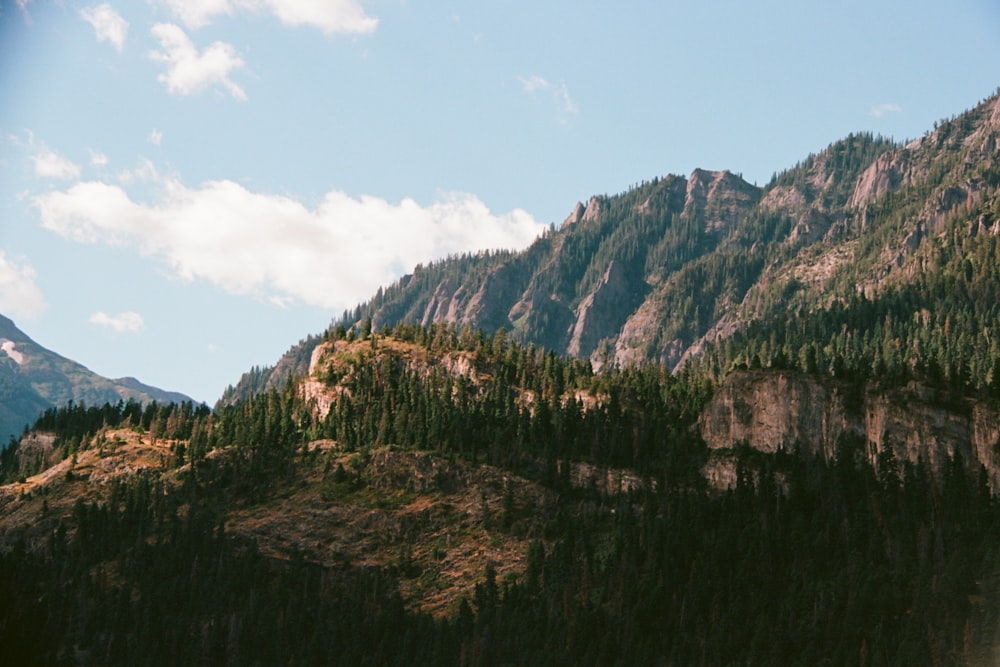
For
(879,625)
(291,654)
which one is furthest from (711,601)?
(291,654)

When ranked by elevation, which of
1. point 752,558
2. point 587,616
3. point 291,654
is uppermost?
point 752,558

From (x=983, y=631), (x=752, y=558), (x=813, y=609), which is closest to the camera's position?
(x=983, y=631)

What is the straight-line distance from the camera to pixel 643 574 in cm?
19788

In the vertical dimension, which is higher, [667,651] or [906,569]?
[906,569]

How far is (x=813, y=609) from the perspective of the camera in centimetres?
17862

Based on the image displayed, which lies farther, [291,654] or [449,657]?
[291,654]

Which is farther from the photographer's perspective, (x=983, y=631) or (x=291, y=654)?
(x=291, y=654)

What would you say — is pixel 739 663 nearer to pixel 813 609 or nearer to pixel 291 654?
pixel 813 609

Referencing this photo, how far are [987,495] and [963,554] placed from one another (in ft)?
73.3

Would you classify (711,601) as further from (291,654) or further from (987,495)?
(291,654)

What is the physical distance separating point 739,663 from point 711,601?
16.5 m

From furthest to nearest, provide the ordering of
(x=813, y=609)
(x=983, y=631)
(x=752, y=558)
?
(x=752, y=558)
(x=813, y=609)
(x=983, y=631)

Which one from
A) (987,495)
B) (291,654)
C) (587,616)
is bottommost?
(291,654)

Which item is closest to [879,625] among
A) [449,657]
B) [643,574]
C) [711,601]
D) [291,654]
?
[711,601]
